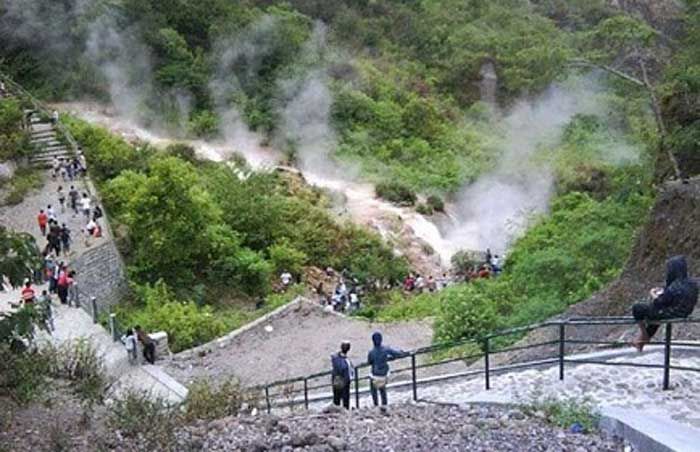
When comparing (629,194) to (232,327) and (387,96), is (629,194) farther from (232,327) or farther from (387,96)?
(387,96)

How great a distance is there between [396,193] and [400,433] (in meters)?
29.2

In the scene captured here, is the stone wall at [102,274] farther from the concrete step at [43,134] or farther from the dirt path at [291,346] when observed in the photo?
the concrete step at [43,134]

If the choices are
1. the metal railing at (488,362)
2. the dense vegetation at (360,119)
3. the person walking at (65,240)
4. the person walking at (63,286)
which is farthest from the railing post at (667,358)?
the person walking at (65,240)

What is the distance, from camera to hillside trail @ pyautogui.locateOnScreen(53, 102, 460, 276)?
32.7m

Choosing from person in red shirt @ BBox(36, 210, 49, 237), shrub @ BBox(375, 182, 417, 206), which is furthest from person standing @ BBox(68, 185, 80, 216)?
shrub @ BBox(375, 182, 417, 206)

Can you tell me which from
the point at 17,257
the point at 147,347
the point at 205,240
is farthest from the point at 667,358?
the point at 205,240

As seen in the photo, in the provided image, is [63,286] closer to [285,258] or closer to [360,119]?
[285,258]

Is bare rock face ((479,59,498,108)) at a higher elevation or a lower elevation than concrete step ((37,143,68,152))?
higher

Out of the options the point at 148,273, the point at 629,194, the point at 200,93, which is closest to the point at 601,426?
the point at 629,194

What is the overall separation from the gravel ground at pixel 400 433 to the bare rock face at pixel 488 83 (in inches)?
1700

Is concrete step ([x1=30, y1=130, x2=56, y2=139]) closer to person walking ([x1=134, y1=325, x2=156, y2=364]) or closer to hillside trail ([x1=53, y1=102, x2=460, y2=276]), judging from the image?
hillside trail ([x1=53, y1=102, x2=460, y2=276])

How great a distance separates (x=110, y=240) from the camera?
25094mm

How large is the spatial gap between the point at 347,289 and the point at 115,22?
22256 mm

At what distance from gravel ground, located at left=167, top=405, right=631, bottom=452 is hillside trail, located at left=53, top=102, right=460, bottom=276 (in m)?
21.5
